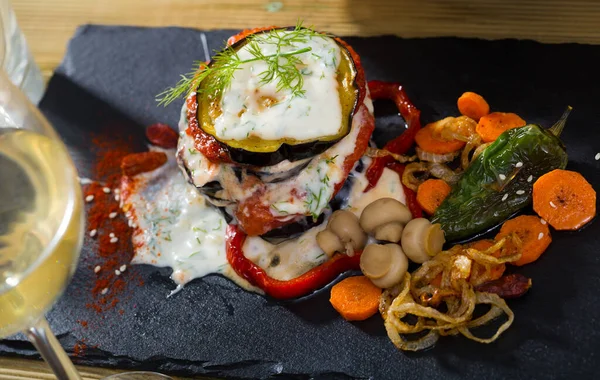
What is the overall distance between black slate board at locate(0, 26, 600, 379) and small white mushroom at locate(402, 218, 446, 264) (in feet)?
1.29

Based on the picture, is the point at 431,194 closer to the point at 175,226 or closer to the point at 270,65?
the point at 270,65

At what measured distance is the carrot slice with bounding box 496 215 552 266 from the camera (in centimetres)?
352

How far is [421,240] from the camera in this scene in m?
3.52

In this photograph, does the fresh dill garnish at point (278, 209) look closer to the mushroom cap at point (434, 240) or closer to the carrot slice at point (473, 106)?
the mushroom cap at point (434, 240)

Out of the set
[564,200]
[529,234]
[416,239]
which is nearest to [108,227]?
[416,239]

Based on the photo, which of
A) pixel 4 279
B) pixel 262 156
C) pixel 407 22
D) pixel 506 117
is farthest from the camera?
pixel 407 22

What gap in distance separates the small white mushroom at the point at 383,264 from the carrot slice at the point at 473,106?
1010 millimetres

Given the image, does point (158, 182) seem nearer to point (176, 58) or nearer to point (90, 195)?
point (90, 195)

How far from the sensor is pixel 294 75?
3.64 meters

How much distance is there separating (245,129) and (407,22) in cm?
173

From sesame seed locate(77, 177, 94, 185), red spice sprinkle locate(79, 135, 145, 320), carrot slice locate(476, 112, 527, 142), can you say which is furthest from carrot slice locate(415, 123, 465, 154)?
sesame seed locate(77, 177, 94, 185)

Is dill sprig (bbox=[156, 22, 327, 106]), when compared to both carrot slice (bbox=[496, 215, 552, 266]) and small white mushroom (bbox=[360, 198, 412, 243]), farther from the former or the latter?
carrot slice (bbox=[496, 215, 552, 266])

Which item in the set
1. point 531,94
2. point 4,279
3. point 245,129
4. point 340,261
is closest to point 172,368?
point 340,261

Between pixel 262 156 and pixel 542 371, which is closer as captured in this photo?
pixel 542 371
